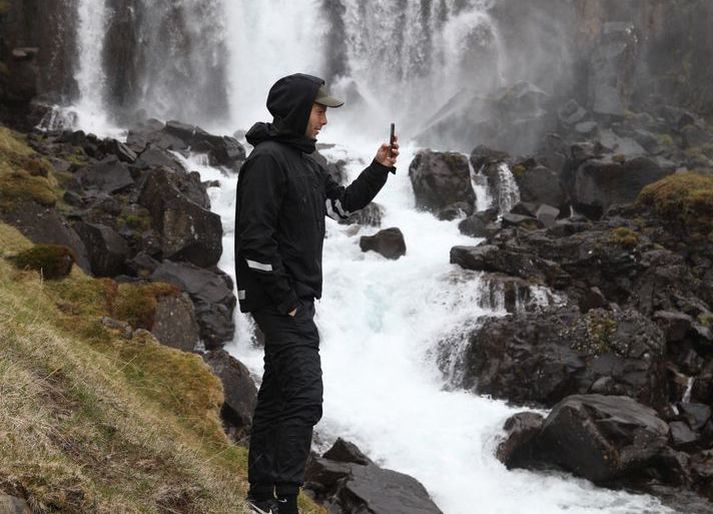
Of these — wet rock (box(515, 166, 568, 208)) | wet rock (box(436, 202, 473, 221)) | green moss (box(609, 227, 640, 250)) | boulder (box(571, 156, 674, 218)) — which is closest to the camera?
green moss (box(609, 227, 640, 250))

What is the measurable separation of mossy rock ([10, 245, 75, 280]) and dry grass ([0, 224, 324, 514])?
4.97 feet

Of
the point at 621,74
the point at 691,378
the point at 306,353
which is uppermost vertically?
the point at 621,74

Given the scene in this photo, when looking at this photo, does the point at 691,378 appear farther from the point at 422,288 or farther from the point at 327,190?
the point at 327,190

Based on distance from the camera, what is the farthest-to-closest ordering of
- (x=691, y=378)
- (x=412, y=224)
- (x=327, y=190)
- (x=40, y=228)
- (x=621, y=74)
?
(x=621, y=74)
(x=412, y=224)
(x=691, y=378)
(x=40, y=228)
(x=327, y=190)

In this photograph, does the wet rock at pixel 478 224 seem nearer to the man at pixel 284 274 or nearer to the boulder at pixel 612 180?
the boulder at pixel 612 180

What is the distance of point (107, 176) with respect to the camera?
21.3m

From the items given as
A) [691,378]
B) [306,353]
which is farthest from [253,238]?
[691,378]

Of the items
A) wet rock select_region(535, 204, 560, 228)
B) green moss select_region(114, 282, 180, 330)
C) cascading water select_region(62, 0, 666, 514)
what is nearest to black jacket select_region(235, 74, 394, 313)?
green moss select_region(114, 282, 180, 330)

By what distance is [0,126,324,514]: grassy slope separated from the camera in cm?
335

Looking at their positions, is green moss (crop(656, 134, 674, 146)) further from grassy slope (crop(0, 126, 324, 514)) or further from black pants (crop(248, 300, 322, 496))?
black pants (crop(248, 300, 322, 496))

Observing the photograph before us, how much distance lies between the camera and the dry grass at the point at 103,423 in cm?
334

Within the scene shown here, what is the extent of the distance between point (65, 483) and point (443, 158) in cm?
2632

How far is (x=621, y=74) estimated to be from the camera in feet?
143

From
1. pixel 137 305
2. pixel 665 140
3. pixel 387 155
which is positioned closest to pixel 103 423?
pixel 387 155
